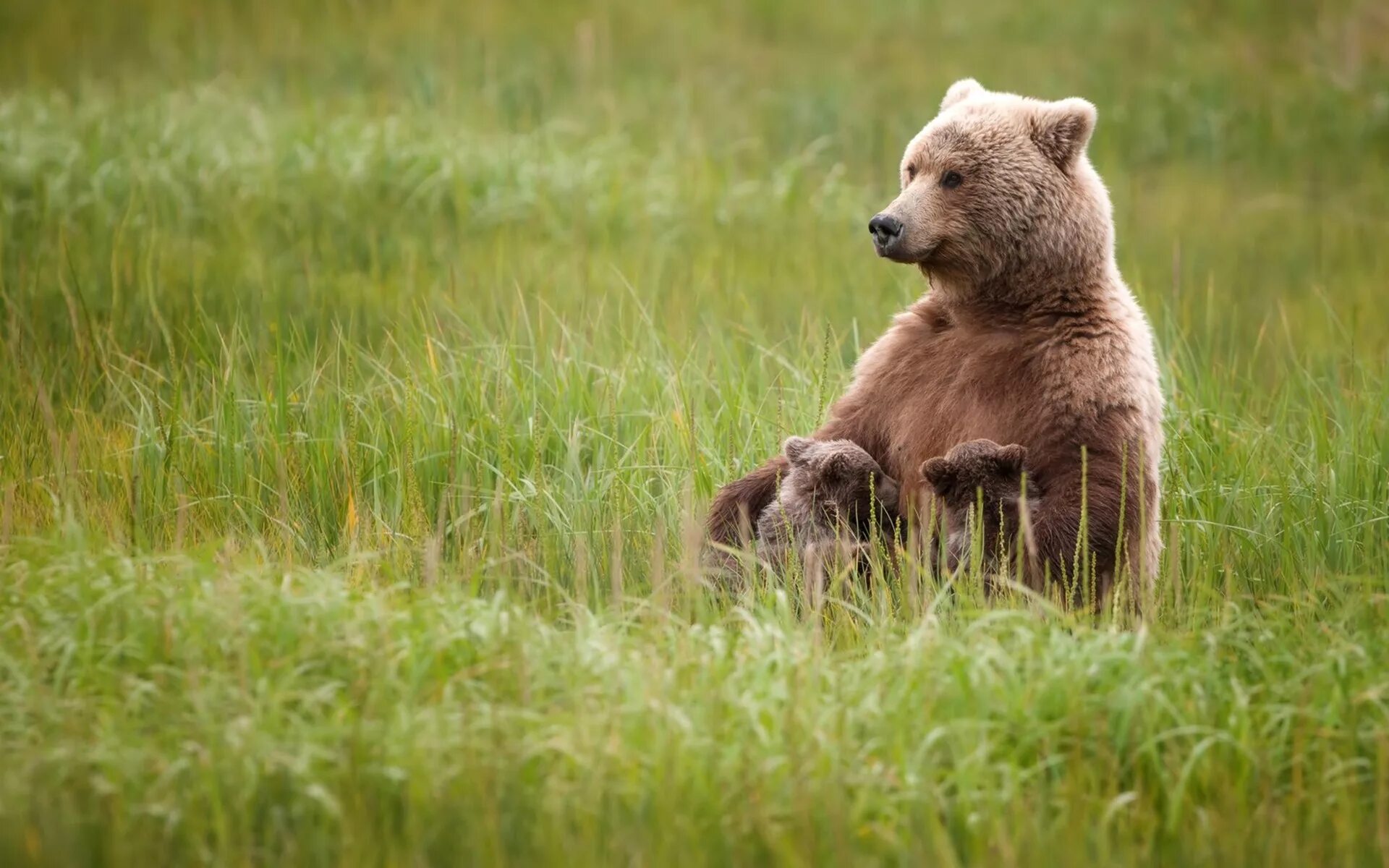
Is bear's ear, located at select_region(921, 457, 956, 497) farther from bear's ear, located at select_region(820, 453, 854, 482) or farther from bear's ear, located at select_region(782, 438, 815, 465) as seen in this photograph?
bear's ear, located at select_region(782, 438, 815, 465)

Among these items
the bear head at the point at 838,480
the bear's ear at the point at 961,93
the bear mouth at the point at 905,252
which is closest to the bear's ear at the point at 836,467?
the bear head at the point at 838,480

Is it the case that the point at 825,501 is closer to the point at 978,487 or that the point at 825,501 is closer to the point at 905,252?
the point at 978,487

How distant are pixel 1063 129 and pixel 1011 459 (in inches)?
40.2

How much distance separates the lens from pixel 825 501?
13.6 feet

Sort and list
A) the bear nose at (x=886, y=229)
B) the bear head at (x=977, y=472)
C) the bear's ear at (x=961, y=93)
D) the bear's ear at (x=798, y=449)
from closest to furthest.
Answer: the bear head at (x=977, y=472) < the bear nose at (x=886, y=229) < the bear's ear at (x=798, y=449) < the bear's ear at (x=961, y=93)

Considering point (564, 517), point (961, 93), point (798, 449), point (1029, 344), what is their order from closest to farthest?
point (1029, 344) < point (798, 449) < point (961, 93) < point (564, 517)

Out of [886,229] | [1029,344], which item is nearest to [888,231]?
[886,229]

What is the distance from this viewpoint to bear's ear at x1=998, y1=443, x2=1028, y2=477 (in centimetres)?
381

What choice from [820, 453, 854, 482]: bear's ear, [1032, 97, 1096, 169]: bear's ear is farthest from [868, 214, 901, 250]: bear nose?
[820, 453, 854, 482]: bear's ear

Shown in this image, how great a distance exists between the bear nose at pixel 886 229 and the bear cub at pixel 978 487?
623 mm

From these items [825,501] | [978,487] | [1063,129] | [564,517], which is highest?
[1063,129]

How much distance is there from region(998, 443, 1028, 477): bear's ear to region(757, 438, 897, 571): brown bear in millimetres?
396

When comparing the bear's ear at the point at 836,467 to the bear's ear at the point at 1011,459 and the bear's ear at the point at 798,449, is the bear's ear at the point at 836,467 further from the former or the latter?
the bear's ear at the point at 1011,459

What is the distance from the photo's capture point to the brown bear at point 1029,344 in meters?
3.84
